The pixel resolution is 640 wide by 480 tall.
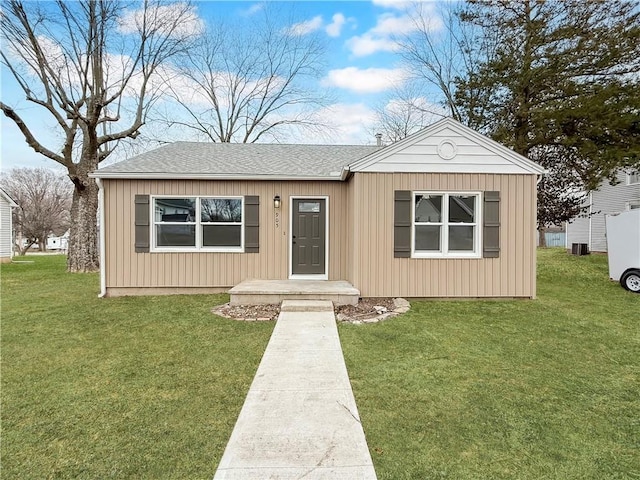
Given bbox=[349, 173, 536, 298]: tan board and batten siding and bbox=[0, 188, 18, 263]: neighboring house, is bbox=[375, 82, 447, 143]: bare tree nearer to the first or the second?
bbox=[349, 173, 536, 298]: tan board and batten siding

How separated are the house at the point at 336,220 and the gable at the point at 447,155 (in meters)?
0.02

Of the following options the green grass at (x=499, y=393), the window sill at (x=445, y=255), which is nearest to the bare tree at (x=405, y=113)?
the window sill at (x=445, y=255)

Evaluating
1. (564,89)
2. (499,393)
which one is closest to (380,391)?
(499,393)

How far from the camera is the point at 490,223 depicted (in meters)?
6.79

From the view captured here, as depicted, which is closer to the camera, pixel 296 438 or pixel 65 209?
pixel 296 438

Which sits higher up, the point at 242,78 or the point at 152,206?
the point at 242,78

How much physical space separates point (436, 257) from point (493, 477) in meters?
5.01

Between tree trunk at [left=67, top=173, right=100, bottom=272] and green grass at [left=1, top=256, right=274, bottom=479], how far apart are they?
18.7 ft

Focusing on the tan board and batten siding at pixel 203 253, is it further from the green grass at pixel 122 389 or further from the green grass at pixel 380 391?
the green grass at pixel 380 391

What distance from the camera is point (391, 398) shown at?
3.03m

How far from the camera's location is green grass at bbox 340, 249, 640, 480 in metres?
2.23

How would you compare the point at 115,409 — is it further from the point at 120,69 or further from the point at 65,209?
the point at 65,209

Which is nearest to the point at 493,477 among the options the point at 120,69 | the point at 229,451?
the point at 229,451

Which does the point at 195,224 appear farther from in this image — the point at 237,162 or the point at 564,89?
the point at 564,89
